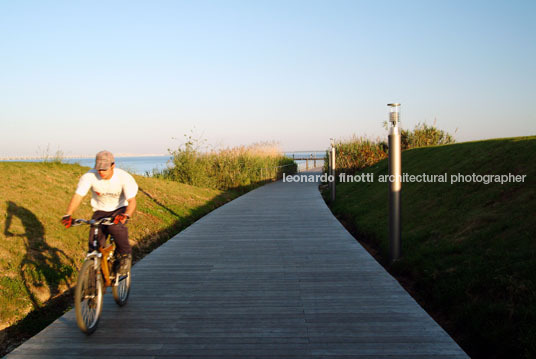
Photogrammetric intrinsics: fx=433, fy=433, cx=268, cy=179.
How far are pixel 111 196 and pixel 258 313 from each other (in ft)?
6.03

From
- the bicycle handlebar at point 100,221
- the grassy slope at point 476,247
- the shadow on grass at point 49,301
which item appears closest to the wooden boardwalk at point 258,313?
the grassy slope at point 476,247

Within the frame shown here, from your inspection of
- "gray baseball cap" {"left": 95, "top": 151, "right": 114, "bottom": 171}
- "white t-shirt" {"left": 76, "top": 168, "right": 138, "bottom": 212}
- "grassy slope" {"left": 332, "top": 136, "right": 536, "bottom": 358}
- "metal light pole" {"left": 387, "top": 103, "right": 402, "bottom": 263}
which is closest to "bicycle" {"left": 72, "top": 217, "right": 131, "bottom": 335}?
"white t-shirt" {"left": 76, "top": 168, "right": 138, "bottom": 212}

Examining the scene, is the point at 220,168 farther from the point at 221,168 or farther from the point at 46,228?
the point at 46,228

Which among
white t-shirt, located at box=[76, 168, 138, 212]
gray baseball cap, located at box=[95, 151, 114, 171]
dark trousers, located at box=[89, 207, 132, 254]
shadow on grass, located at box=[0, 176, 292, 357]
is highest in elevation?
gray baseball cap, located at box=[95, 151, 114, 171]

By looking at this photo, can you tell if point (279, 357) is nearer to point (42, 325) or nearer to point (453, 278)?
point (453, 278)

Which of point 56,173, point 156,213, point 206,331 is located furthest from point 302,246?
point 56,173

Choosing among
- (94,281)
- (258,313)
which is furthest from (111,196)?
(258,313)

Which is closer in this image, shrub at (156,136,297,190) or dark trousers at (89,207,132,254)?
dark trousers at (89,207,132,254)

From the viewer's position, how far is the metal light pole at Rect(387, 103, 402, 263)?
6.11 meters

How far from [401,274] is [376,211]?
468 cm

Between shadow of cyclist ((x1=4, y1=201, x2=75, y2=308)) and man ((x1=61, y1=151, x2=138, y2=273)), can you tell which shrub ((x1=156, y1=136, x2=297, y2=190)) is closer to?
shadow of cyclist ((x1=4, y1=201, x2=75, y2=308))

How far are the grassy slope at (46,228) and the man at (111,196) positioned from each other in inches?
67.9

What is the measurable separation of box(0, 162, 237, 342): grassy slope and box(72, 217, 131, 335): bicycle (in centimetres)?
155

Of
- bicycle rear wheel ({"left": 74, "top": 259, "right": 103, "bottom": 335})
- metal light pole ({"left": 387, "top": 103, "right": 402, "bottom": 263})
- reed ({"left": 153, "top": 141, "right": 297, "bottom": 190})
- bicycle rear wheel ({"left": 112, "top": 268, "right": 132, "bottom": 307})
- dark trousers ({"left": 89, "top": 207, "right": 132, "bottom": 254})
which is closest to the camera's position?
bicycle rear wheel ({"left": 74, "top": 259, "right": 103, "bottom": 335})
